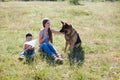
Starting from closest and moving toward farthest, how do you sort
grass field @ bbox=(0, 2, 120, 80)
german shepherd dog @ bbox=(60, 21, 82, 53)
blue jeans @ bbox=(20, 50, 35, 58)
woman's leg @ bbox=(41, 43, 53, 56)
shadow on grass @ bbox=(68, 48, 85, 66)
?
grass field @ bbox=(0, 2, 120, 80) < blue jeans @ bbox=(20, 50, 35, 58) < shadow on grass @ bbox=(68, 48, 85, 66) < woman's leg @ bbox=(41, 43, 53, 56) < german shepherd dog @ bbox=(60, 21, 82, 53)

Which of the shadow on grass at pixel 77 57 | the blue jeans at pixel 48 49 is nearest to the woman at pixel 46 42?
the blue jeans at pixel 48 49

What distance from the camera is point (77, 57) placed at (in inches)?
324

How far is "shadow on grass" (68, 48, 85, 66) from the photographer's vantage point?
7.61 metres

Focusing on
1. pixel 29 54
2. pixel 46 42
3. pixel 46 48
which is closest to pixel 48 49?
pixel 46 48

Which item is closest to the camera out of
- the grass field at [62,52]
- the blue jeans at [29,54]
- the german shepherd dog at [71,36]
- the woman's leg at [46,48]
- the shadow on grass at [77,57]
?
the grass field at [62,52]

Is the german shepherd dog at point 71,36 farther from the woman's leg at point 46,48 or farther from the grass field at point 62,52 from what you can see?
the woman's leg at point 46,48

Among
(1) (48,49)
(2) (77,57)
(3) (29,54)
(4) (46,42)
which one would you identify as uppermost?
(4) (46,42)

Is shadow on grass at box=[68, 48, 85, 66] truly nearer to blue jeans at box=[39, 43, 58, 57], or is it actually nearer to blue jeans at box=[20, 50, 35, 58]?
blue jeans at box=[39, 43, 58, 57]

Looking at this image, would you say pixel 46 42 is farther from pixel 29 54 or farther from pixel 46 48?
pixel 29 54

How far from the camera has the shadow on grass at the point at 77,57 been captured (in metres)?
7.61

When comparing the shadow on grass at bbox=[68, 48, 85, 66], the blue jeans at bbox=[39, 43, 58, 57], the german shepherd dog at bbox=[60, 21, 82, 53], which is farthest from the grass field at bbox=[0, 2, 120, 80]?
the german shepherd dog at bbox=[60, 21, 82, 53]

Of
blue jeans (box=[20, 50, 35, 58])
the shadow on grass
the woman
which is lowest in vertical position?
the shadow on grass

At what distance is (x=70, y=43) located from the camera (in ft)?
28.1

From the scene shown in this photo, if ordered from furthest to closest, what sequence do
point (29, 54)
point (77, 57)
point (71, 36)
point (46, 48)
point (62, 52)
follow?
point (62, 52)
point (71, 36)
point (77, 57)
point (46, 48)
point (29, 54)
